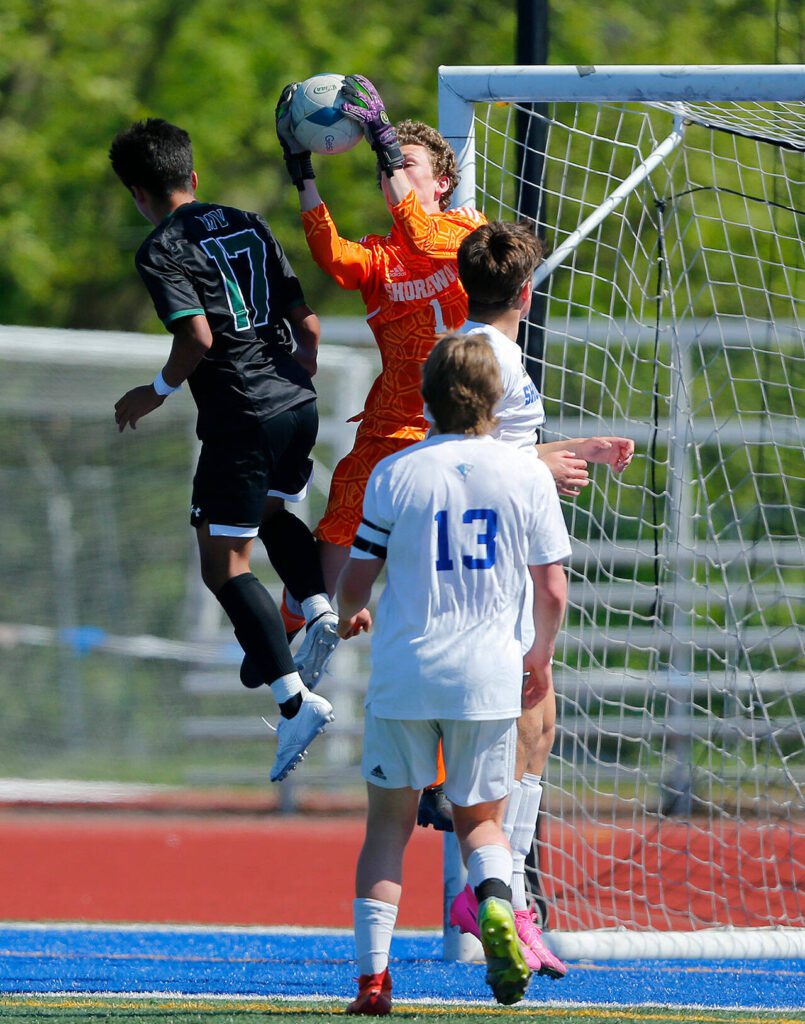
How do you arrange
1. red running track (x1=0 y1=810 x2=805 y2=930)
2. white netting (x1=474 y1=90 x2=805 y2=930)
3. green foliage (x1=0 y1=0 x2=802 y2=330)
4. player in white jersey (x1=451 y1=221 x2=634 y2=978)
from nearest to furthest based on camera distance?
player in white jersey (x1=451 y1=221 x2=634 y2=978), white netting (x1=474 y1=90 x2=805 y2=930), red running track (x1=0 y1=810 x2=805 y2=930), green foliage (x1=0 y1=0 x2=802 y2=330)

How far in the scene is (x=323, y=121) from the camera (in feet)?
17.0

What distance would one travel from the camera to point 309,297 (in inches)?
679

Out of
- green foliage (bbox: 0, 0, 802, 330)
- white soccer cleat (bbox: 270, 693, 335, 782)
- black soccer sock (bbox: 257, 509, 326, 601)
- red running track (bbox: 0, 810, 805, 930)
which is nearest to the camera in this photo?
white soccer cleat (bbox: 270, 693, 335, 782)

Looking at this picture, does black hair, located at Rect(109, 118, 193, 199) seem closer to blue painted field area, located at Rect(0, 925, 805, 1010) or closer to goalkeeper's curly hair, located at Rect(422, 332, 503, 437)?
goalkeeper's curly hair, located at Rect(422, 332, 503, 437)

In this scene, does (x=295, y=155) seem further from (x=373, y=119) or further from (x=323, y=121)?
(x=373, y=119)

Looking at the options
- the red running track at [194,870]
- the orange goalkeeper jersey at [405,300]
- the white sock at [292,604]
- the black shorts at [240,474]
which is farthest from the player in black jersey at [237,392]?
the red running track at [194,870]

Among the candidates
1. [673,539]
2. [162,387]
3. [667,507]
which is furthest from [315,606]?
[667,507]

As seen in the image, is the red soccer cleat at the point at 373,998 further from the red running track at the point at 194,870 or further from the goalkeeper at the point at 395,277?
the red running track at the point at 194,870

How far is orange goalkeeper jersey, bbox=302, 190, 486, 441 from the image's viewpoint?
538cm

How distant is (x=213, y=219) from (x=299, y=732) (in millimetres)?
1750

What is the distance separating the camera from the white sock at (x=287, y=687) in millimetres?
5250

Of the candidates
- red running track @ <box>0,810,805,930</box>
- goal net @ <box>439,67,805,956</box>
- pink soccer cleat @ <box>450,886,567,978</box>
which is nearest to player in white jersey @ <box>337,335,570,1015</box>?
pink soccer cleat @ <box>450,886,567,978</box>

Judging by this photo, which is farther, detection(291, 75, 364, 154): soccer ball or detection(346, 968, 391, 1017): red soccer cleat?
detection(291, 75, 364, 154): soccer ball

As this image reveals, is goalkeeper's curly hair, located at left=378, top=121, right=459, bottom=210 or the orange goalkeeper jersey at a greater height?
goalkeeper's curly hair, located at left=378, top=121, right=459, bottom=210
